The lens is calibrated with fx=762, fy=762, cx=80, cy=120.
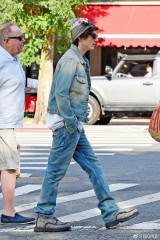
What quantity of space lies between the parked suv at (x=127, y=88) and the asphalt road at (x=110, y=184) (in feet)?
13.2

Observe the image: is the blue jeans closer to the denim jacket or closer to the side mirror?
the denim jacket

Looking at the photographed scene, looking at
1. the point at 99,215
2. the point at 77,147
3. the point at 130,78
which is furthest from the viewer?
the point at 130,78

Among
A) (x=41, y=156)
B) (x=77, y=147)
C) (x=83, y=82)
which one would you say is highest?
(x=83, y=82)

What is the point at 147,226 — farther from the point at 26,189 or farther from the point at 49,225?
the point at 26,189

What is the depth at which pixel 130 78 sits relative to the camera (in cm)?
2067

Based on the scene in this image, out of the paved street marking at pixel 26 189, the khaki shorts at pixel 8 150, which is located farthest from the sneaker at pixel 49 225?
the paved street marking at pixel 26 189

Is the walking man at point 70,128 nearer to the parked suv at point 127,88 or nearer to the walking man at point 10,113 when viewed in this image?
the walking man at point 10,113

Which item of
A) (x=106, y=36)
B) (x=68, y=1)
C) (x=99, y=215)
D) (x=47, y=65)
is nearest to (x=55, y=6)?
(x=68, y=1)

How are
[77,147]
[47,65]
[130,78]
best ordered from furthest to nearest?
[47,65] < [130,78] < [77,147]

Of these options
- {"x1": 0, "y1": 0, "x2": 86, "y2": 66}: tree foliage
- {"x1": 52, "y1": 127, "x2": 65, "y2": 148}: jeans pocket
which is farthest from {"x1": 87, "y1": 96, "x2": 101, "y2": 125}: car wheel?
{"x1": 52, "y1": 127, "x2": 65, "y2": 148}: jeans pocket

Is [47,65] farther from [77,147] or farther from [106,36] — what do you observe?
[77,147]

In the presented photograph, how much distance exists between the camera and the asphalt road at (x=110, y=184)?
21.1 ft

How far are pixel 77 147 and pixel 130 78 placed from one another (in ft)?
46.3

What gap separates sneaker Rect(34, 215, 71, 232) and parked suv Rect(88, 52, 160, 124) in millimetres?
14208
